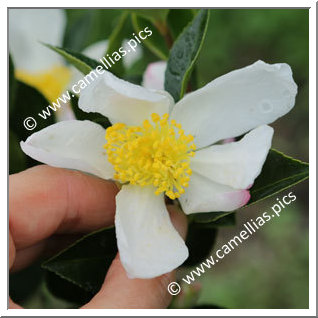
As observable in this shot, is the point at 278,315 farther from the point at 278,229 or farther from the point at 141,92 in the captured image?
the point at 278,229

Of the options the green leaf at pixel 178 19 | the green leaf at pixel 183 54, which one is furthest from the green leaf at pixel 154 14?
the green leaf at pixel 183 54

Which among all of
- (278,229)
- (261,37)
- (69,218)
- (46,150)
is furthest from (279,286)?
(46,150)

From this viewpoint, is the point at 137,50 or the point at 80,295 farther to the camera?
the point at 137,50

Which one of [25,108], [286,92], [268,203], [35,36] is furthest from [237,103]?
[268,203]

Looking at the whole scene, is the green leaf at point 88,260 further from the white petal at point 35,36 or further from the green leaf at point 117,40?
the white petal at point 35,36

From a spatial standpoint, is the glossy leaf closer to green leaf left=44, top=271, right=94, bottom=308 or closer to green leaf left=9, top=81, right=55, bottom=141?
green leaf left=9, top=81, right=55, bottom=141

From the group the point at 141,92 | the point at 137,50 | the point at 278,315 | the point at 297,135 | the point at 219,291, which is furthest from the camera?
the point at 297,135

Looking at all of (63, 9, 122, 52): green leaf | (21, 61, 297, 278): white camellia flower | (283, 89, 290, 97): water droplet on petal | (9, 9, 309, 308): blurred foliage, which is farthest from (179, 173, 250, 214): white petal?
(9, 9, 309, 308): blurred foliage
